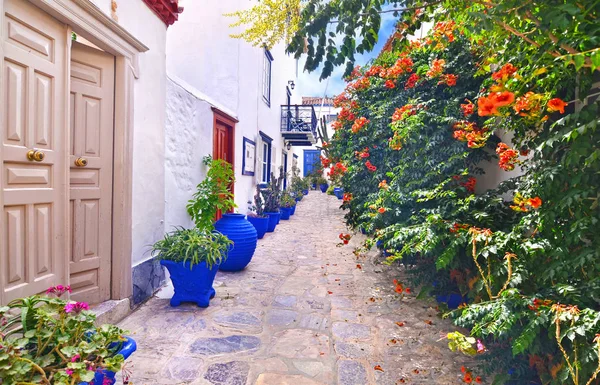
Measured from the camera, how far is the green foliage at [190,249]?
3.12 m

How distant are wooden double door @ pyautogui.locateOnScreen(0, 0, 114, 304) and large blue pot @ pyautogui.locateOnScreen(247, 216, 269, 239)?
12.7 feet

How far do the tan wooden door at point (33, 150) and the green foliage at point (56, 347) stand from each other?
2.79 feet

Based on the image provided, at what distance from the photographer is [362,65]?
16.8 feet

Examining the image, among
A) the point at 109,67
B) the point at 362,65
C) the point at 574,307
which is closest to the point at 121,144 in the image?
the point at 109,67

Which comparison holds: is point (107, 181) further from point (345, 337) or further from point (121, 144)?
point (345, 337)

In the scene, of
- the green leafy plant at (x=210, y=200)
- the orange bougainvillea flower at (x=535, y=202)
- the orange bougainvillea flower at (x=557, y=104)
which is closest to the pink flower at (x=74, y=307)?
the orange bougainvillea flower at (x=535, y=202)

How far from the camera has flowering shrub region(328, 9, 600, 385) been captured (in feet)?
4.97

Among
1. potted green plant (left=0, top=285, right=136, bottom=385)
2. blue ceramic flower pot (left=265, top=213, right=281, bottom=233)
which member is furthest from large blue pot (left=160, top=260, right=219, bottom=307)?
blue ceramic flower pot (left=265, top=213, right=281, bottom=233)

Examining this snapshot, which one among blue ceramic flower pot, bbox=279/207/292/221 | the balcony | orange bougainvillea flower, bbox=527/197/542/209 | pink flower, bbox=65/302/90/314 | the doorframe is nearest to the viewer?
pink flower, bbox=65/302/90/314

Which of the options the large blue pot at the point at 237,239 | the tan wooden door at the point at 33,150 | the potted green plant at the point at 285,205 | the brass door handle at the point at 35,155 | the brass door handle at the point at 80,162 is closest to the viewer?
the tan wooden door at the point at 33,150

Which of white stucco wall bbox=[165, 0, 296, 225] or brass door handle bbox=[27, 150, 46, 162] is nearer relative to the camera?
brass door handle bbox=[27, 150, 46, 162]

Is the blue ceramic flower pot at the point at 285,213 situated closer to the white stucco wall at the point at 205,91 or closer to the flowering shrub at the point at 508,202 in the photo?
the white stucco wall at the point at 205,91

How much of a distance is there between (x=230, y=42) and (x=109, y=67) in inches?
142

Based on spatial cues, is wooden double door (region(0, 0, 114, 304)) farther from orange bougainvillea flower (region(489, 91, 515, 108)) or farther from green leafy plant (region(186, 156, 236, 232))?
orange bougainvillea flower (region(489, 91, 515, 108))
